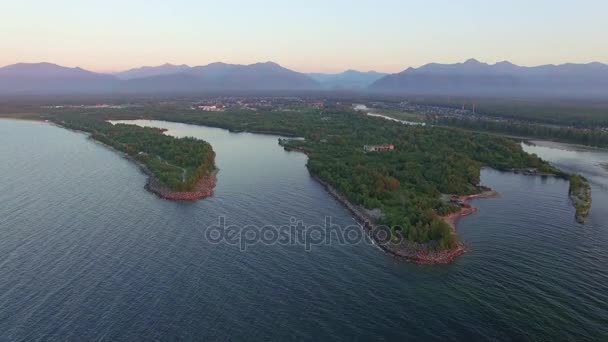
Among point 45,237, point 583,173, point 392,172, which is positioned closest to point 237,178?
point 392,172

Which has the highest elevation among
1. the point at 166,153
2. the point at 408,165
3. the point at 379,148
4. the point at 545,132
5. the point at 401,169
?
the point at 545,132

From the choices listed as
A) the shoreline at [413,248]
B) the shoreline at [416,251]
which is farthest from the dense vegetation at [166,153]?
the shoreline at [416,251]

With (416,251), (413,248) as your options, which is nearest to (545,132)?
(413,248)

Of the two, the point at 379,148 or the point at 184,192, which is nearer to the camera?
the point at 184,192

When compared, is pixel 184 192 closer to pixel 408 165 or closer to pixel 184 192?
pixel 184 192

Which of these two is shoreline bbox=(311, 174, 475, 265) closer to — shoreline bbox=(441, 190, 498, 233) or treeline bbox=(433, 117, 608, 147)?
shoreline bbox=(441, 190, 498, 233)

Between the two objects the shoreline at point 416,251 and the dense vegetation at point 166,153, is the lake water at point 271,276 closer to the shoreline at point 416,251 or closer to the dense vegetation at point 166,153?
the shoreline at point 416,251

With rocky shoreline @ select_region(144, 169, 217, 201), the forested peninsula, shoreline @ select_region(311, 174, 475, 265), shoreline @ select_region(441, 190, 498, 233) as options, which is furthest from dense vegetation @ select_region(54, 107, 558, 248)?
rocky shoreline @ select_region(144, 169, 217, 201)
